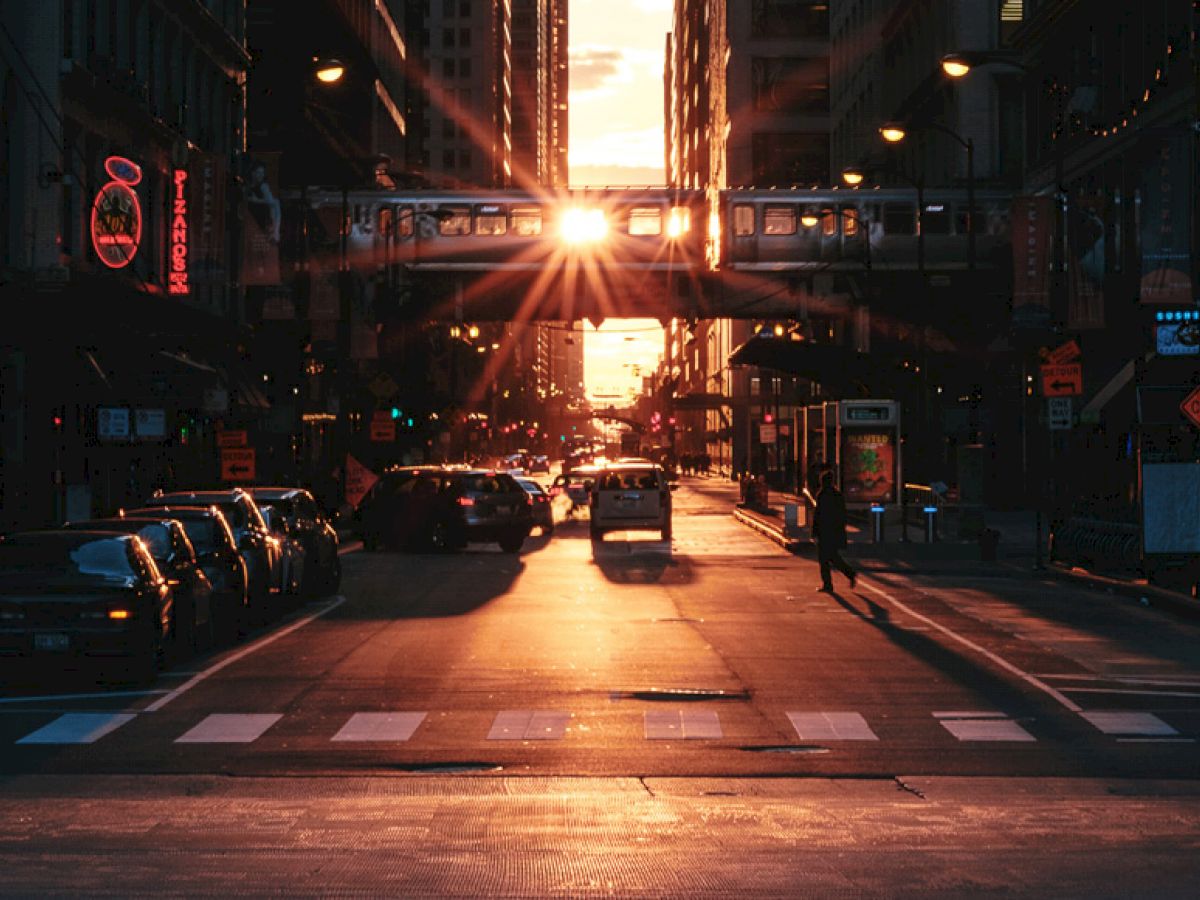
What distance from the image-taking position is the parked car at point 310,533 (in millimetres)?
28375

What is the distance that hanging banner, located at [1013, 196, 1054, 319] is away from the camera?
44844 mm

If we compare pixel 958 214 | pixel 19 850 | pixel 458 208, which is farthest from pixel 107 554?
pixel 958 214

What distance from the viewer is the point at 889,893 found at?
920cm

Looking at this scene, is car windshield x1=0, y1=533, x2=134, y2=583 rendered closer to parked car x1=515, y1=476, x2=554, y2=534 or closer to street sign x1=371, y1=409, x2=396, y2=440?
parked car x1=515, y1=476, x2=554, y2=534

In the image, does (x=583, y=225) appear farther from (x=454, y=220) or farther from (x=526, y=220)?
(x=454, y=220)

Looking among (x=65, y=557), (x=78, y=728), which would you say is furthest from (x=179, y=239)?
(x=78, y=728)

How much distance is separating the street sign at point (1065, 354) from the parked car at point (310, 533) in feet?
44.7

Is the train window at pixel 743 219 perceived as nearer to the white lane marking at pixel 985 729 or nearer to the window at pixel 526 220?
the window at pixel 526 220

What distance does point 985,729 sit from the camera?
15.5m

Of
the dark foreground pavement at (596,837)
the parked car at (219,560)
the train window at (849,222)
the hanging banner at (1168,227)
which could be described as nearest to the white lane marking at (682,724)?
the dark foreground pavement at (596,837)

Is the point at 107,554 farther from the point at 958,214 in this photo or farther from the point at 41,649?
the point at 958,214

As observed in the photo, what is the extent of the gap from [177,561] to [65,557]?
71.9 inches

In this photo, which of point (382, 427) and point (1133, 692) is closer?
point (1133, 692)

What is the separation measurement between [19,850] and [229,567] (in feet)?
41.4
